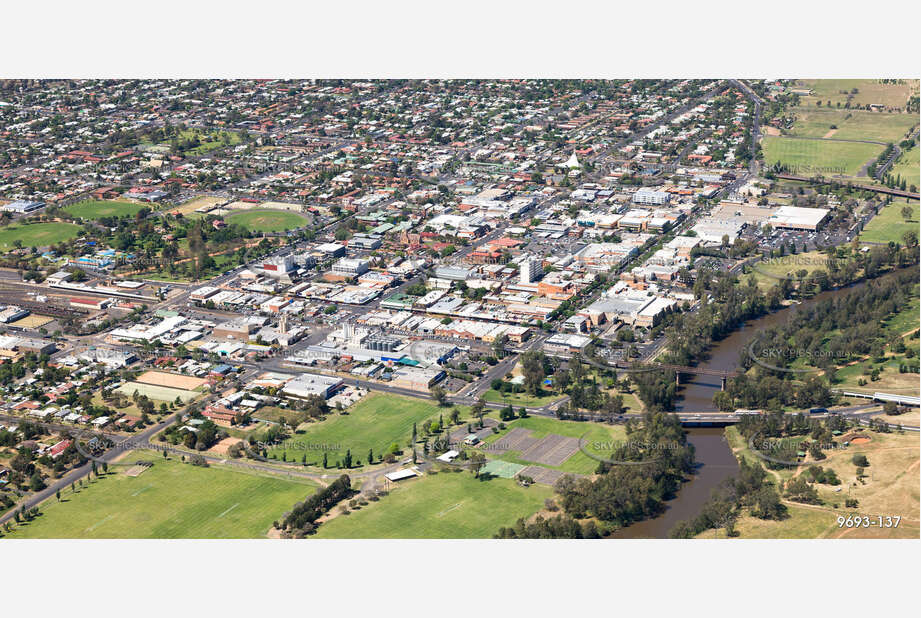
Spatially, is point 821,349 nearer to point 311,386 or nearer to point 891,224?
point 891,224

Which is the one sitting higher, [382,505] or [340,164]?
[340,164]

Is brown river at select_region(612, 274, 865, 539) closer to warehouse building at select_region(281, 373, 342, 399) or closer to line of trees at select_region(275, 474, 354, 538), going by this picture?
line of trees at select_region(275, 474, 354, 538)

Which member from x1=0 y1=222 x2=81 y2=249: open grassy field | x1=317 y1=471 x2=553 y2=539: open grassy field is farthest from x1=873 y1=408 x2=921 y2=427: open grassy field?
x1=0 y1=222 x2=81 y2=249: open grassy field

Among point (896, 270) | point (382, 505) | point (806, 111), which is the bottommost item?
point (382, 505)

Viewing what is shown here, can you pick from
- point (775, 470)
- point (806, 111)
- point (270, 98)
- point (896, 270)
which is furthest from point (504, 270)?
point (270, 98)

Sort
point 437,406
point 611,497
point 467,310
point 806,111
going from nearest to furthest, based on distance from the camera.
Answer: point 611,497 → point 437,406 → point 467,310 → point 806,111

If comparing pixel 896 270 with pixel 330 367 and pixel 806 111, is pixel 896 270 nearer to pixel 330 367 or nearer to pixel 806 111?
pixel 806 111

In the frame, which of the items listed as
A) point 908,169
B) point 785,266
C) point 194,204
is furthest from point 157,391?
point 908,169
